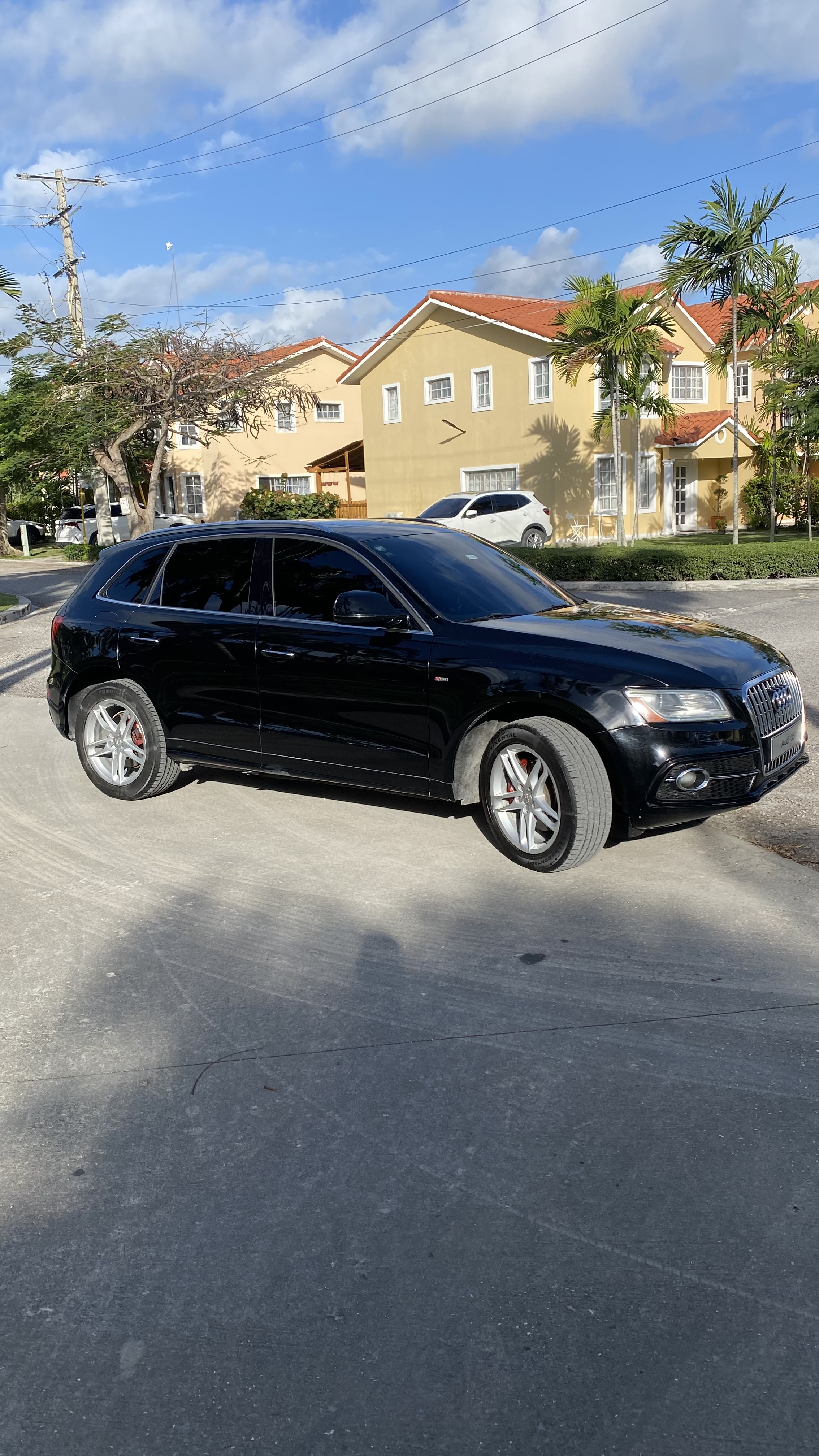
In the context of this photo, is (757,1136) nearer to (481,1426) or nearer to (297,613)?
(481,1426)

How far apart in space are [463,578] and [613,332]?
22847 mm

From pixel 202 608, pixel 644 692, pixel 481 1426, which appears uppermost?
pixel 202 608

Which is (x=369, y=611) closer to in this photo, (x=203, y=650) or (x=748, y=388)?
(x=203, y=650)

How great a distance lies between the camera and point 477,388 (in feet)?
121

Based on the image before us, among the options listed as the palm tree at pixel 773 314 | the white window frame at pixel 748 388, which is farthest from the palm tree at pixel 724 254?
the white window frame at pixel 748 388

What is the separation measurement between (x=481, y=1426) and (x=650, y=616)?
191 inches

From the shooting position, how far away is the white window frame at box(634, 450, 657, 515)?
35.8 m

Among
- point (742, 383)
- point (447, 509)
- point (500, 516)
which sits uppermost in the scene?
point (742, 383)

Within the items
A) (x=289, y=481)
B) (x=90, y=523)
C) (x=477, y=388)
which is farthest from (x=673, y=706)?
(x=90, y=523)

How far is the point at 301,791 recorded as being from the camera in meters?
7.52

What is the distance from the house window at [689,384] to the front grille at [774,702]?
34093mm

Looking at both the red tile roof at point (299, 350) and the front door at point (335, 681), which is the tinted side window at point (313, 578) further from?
the red tile roof at point (299, 350)

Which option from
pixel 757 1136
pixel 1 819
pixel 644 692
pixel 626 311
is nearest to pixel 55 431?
pixel 626 311

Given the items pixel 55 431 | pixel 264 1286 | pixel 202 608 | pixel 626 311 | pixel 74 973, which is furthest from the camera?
pixel 55 431
